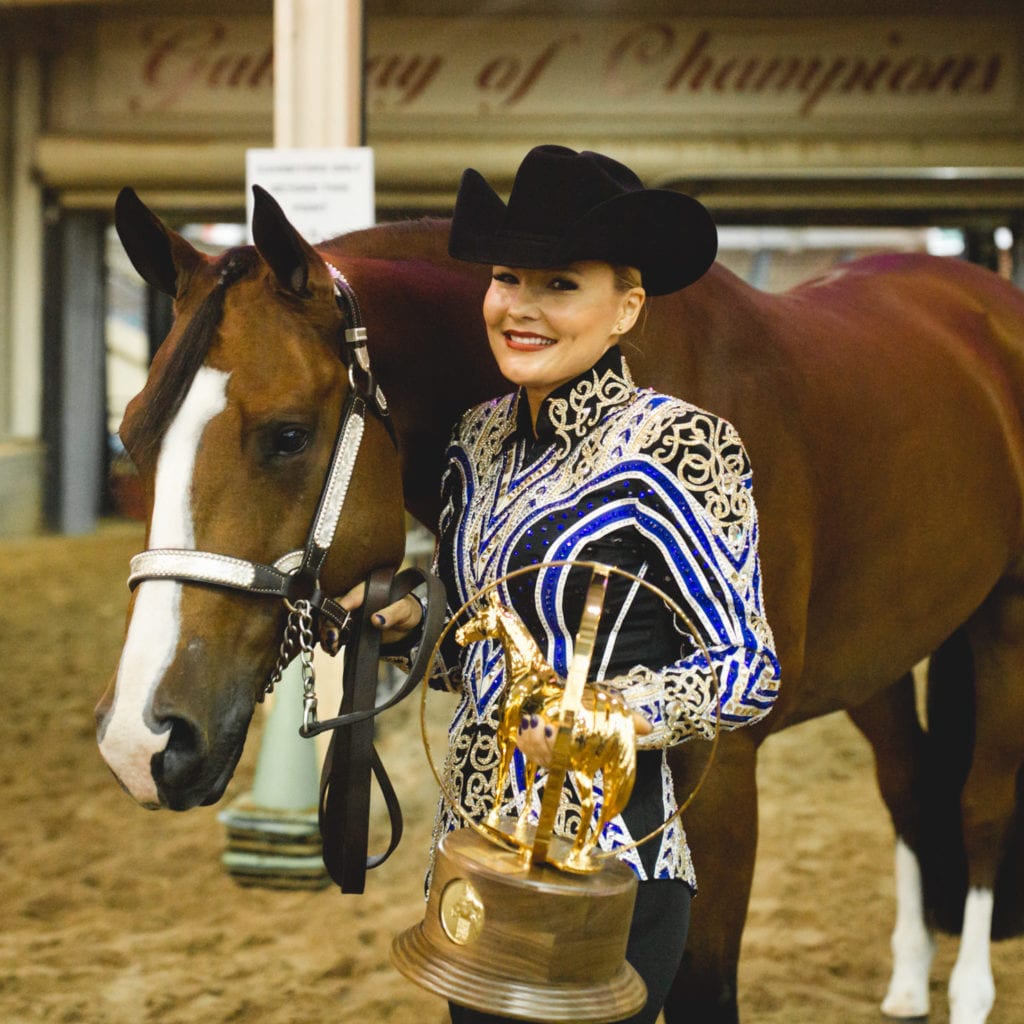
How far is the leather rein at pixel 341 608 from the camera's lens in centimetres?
149

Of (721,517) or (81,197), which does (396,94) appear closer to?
(81,197)

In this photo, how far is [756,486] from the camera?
2.14 meters

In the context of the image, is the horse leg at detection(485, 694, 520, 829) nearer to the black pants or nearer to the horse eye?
the black pants

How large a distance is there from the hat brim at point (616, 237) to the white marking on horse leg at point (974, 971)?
2.05 m

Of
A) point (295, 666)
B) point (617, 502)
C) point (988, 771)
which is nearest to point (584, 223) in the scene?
point (617, 502)

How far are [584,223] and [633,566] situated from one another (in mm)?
395

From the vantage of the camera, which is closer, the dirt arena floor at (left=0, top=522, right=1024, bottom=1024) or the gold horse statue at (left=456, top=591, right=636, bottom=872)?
the gold horse statue at (left=456, top=591, right=636, bottom=872)

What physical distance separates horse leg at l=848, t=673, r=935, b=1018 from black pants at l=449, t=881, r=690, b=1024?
6.11 ft

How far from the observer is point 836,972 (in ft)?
11.0

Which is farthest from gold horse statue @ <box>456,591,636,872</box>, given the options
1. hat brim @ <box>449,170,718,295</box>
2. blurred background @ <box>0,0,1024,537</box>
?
blurred background @ <box>0,0,1024,537</box>

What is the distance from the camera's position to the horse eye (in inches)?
61.6

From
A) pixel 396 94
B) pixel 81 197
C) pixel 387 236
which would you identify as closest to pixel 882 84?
pixel 396 94

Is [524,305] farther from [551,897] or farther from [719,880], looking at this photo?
[719,880]

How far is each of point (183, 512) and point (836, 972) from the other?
2503 mm
